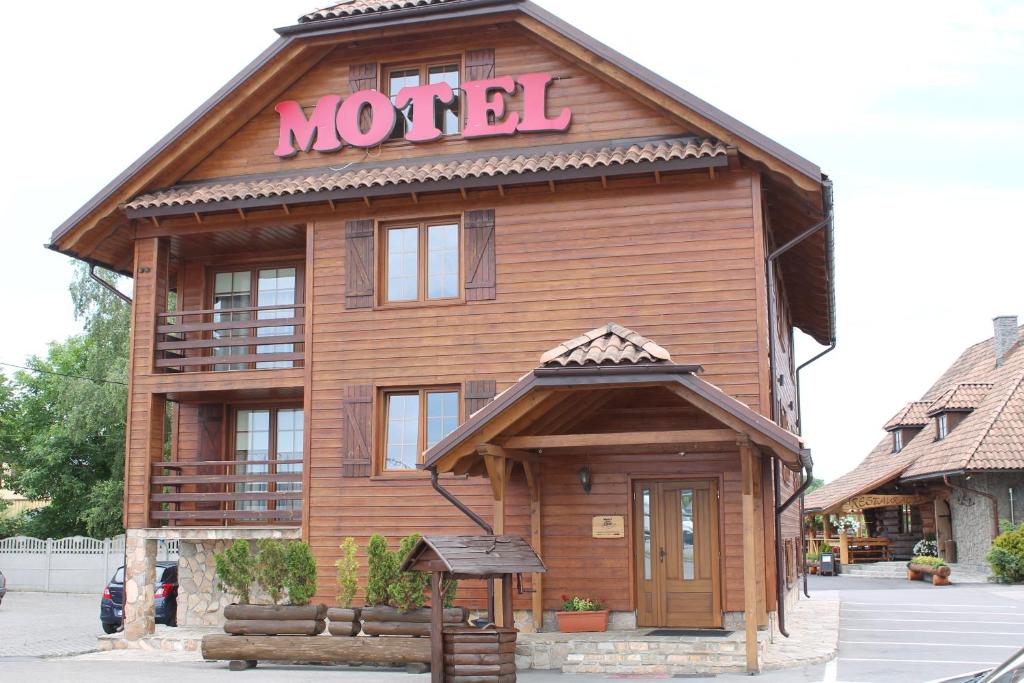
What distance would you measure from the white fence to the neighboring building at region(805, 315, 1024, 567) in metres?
23.3

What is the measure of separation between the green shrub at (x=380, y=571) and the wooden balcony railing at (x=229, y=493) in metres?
3.38

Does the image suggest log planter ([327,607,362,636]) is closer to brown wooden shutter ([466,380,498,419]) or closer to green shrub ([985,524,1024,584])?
brown wooden shutter ([466,380,498,419])

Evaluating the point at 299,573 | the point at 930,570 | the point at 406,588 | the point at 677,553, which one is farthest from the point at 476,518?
the point at 930,570

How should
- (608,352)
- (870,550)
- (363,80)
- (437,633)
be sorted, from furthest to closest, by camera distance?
(870,550), (363,80), (608,352), (437,633)

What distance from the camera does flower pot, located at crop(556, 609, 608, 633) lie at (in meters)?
16.4

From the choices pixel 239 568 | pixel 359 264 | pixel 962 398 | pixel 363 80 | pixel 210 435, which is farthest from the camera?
pixel 962 398

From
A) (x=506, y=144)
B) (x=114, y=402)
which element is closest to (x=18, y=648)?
(x=506, y=144)

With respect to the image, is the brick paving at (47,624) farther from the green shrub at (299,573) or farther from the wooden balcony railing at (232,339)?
the wooden balcony railing at (232,339)

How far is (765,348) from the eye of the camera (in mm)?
16562

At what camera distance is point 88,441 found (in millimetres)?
43094

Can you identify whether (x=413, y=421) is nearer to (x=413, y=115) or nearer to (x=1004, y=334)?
(x=413, y=115)

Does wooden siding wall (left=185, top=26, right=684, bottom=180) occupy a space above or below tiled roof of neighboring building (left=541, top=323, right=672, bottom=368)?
above

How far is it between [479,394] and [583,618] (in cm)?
370

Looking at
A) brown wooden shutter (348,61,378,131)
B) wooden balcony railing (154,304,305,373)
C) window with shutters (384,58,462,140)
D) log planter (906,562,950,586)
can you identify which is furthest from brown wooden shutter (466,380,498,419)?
log planter (906,562,950,586)
